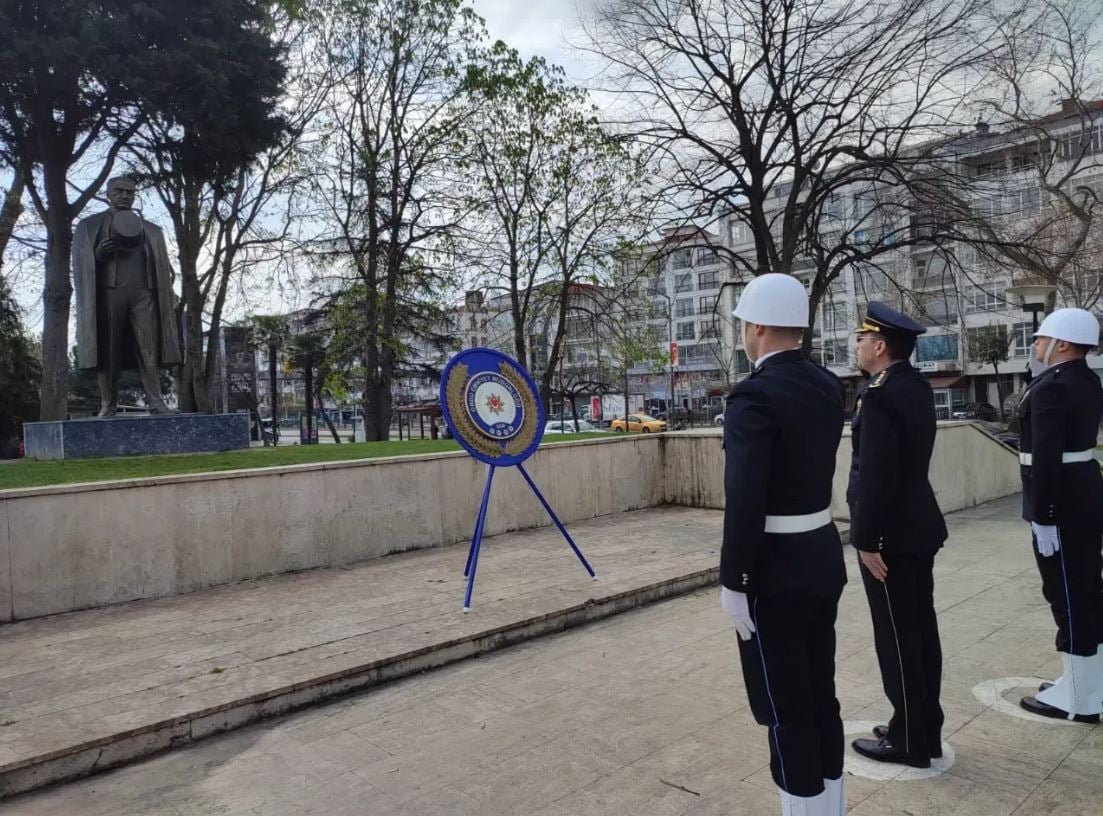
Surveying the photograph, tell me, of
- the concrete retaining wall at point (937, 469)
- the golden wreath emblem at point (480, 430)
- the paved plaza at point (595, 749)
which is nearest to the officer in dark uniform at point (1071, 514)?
the paved plaza at point (595, 749)

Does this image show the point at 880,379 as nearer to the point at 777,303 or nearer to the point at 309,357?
the point at 777,303

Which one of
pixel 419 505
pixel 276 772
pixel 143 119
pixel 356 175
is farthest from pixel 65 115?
pixel 276 772

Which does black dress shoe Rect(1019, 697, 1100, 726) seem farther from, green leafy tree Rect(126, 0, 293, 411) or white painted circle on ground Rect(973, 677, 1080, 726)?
green leafy tree Rect(126, 0, 293, 411)

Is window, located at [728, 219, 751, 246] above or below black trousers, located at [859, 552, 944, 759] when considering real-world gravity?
above

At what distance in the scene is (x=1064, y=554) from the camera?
12.6 feet

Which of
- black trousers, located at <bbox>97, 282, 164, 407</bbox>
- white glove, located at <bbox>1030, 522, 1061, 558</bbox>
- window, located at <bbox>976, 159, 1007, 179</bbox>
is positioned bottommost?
white glove, located at <bbox>1030, 522, 1061, 558</bbox>

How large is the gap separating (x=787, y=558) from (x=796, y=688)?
43cm

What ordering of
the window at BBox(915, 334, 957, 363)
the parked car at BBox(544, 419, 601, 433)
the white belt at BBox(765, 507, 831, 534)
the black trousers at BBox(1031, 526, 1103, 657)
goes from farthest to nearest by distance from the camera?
the window at BBox(915, 334, 957, 363)
the parked car at BBox(544, 419, 601, 433)
the black trousers at BBox(1031, 526, 1103, 657)
the white belt at BBox(765, 507, 831, 534)

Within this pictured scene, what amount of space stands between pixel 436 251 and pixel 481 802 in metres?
19.6

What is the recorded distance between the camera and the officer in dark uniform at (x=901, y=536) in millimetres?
3291

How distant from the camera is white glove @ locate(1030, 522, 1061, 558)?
12.5 feet

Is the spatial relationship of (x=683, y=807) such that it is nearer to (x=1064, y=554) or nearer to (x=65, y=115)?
(x=1064, y=554)

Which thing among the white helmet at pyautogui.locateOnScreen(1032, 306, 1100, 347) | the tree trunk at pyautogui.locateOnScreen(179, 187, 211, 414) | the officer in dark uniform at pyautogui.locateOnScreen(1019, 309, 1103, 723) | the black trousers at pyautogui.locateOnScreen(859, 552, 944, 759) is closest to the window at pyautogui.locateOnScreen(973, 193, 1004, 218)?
the white helmet at pyautogui.locateOnScreen(1032, 306, 1100, 347)

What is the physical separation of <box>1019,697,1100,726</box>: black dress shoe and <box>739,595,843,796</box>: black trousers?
2.02 m
